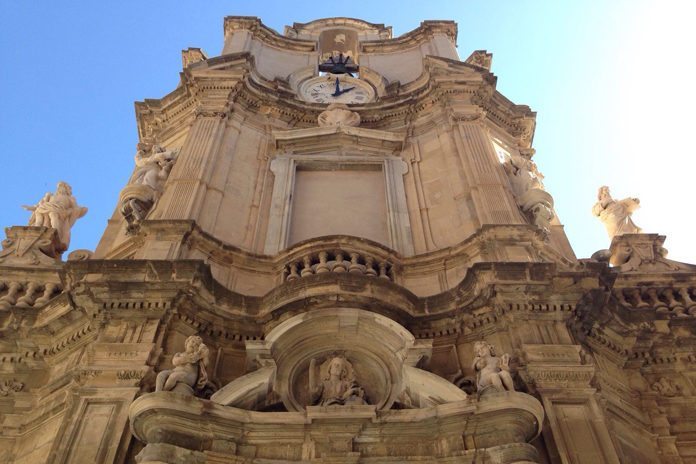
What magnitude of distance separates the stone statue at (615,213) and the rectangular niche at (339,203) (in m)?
4.54

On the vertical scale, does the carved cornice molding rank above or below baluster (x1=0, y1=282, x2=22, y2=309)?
above

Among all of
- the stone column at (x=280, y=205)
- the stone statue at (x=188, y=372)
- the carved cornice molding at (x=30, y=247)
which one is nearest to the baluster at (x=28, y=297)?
the carved cornice molding at (x=30, y=247)

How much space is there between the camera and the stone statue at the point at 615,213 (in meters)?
13.2

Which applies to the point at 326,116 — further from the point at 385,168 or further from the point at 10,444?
the point at 10,444

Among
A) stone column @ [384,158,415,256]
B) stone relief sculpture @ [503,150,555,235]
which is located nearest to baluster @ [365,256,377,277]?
stone column @ [384,158,415,256]

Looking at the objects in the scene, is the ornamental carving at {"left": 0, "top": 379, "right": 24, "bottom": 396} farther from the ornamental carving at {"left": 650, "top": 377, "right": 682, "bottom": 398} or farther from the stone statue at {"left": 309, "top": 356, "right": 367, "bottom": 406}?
the ornamental carving at {"left": 650, "top": 377, "right": 682, "bottom": 398}

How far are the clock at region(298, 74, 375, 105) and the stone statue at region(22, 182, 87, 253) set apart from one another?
7.60m

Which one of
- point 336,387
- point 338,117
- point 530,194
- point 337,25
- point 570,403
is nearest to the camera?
point 570,403

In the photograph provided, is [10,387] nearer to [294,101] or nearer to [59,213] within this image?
[59,213]

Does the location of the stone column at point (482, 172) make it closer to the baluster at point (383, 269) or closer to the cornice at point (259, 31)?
the baluster at point (383, 269)

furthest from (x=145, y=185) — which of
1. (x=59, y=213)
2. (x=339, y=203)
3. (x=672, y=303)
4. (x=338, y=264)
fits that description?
(x=672, y=303)

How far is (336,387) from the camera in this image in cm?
782

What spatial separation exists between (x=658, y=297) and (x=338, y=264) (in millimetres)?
5509

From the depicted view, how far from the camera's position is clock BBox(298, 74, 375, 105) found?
62.0 ft
